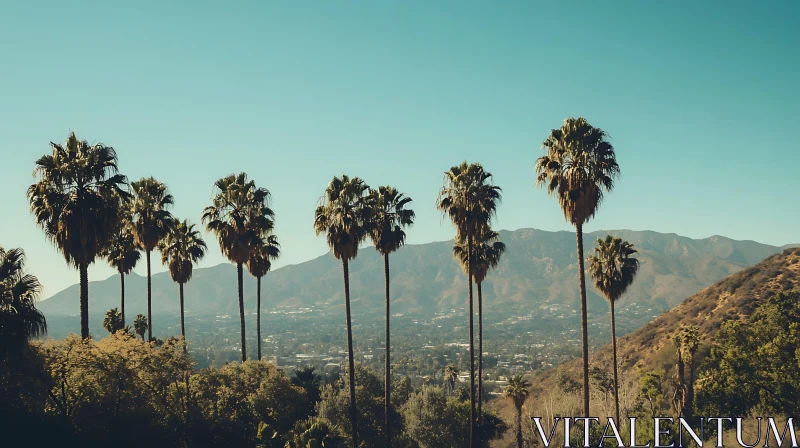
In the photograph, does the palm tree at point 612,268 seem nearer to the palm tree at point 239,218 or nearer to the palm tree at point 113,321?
the palm tree at point 239,218

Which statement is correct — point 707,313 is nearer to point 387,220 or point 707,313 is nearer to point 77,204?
point 387,220

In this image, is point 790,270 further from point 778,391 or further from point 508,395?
point 508,395

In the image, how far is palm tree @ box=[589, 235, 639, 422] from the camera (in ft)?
127

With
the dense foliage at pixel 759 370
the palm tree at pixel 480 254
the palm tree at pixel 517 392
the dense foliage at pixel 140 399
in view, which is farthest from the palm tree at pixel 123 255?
the dense foliage at pixel 759 370

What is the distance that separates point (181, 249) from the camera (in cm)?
4262

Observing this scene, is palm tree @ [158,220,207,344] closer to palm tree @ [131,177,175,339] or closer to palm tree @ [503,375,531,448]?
palm tree @ [131,177,175,339]

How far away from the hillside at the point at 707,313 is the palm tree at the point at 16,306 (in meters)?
60.6

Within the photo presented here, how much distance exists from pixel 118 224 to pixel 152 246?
11.6m

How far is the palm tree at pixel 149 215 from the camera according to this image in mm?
38094

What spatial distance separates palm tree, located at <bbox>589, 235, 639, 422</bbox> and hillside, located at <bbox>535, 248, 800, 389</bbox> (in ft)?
97.1

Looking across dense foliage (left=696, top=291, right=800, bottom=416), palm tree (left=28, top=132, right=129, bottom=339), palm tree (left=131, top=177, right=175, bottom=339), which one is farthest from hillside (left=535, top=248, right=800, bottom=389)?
palm tree (left=28, top=132, right=129, bottom=339)

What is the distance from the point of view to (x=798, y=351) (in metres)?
38.0

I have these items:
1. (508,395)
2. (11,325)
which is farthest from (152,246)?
(508,395)

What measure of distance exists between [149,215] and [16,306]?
16969mm
